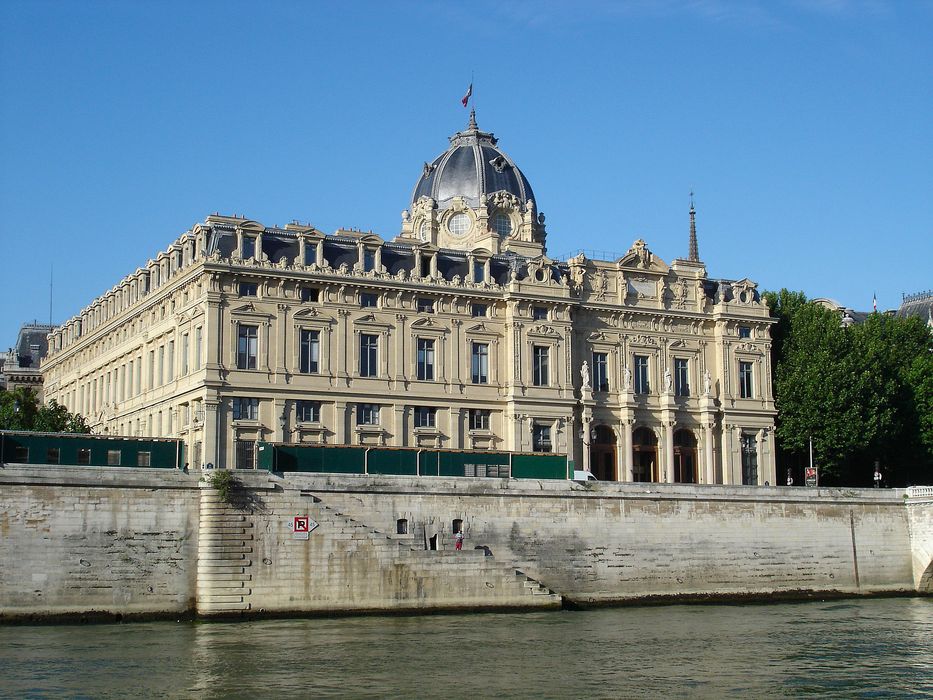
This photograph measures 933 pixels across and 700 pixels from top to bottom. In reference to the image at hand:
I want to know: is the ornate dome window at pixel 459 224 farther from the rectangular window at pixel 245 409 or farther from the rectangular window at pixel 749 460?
the rectangular window at pixel 245 409

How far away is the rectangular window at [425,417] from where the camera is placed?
7450 cm

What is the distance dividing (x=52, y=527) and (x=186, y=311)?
21.5 m

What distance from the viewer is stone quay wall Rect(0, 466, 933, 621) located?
5309 centimetres

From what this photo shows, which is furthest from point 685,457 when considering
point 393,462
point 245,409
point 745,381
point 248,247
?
point 248,247

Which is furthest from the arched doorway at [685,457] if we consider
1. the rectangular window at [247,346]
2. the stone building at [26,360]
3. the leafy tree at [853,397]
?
the stone building at [26,360]

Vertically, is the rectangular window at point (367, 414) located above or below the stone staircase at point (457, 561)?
above

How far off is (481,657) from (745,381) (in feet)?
146

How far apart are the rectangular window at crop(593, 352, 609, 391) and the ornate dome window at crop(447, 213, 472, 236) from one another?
1460 centimetres

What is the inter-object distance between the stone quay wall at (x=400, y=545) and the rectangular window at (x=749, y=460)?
12228 millimetres

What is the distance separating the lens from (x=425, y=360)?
75.3m

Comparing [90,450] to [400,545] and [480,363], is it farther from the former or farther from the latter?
[480,363]

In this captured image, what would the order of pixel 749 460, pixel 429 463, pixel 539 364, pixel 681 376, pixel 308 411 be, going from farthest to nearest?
pixel 749 460 < pixel 681 376 < pixel 539 364 < pixel 308 411 < pixel 429 463

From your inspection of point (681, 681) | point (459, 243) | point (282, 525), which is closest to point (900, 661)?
point (681, 681)

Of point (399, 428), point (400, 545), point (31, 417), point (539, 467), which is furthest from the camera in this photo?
point (31, 417)
